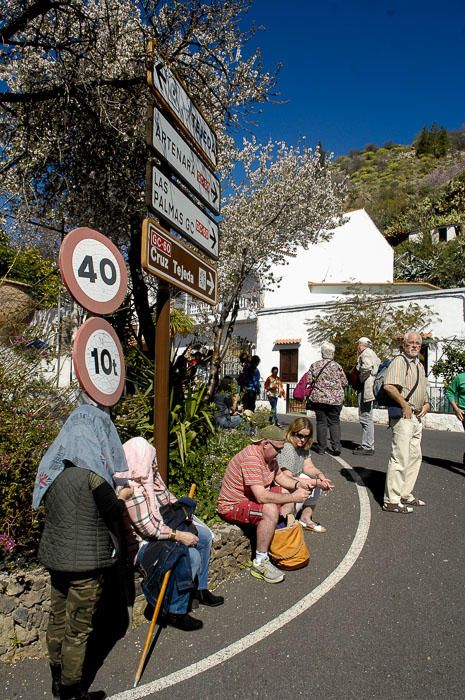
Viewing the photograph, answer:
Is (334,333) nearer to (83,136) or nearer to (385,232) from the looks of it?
(83,136)

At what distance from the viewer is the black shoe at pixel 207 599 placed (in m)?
4.16

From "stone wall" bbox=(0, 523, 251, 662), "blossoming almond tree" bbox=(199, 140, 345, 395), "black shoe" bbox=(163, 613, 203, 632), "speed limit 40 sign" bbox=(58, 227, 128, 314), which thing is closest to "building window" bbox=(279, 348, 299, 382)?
"blossoming almond tree" bbox=(199, 140, 345, 395)

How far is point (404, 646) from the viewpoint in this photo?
11.4ft

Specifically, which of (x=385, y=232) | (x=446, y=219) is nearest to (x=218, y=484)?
(x=446, y=219)

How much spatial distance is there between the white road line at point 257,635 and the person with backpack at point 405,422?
0.90m

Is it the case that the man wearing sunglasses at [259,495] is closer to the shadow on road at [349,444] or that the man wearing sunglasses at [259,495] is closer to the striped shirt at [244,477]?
the striped shirt at [244,477]

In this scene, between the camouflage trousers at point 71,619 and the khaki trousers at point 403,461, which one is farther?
the khaki trousers at point 403,461

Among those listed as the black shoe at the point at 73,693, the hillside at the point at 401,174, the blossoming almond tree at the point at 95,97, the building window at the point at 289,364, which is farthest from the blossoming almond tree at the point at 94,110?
the hillside at the point at 401,174

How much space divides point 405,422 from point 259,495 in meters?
2.46

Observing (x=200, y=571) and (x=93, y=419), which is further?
(x=200, y=571)

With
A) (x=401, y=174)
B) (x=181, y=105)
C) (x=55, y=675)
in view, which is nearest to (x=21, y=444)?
(x=55, y=675)

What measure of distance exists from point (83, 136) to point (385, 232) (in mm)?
51513

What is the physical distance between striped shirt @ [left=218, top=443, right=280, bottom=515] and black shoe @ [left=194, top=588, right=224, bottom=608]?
2.82 ft

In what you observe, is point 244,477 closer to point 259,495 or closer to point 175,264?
point 259,495
